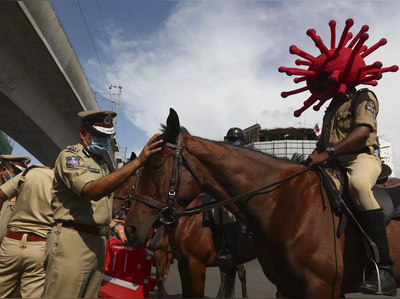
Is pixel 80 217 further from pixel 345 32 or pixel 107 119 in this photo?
pixel 345 32

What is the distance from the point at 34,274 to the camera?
10.7 ft

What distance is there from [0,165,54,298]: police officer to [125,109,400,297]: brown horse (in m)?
1.76

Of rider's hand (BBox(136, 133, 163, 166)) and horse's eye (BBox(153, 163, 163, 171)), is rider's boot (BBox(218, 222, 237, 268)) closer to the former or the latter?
horse's eye (BBox(153, 163, 163, 171))

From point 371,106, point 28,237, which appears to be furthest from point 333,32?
point 28,237

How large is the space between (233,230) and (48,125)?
366 inches

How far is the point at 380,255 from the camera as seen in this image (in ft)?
7.57

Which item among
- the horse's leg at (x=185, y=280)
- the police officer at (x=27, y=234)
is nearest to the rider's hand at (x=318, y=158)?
the horse's leg at (x=185, y=280)

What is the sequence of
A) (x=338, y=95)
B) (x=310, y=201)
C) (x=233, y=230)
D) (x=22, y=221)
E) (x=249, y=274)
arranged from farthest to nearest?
(x=249, y=274) → (x=233, y=230) → (x=22, y=221) → (x=338, y=95) → (x=310, y=201)

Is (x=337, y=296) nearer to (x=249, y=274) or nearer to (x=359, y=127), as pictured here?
(x=359, y=127)

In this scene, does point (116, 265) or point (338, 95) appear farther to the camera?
point (116, 265)

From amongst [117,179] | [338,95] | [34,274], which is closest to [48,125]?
[34,274]

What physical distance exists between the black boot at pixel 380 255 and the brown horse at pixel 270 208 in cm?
12

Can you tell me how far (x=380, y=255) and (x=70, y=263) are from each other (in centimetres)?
259

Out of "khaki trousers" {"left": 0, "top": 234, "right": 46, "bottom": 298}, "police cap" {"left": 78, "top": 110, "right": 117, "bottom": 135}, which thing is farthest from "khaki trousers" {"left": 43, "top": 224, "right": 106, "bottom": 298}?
"khaki trousers" {"left": 0, "top": 234, "right": 46, "bottom": 298}
